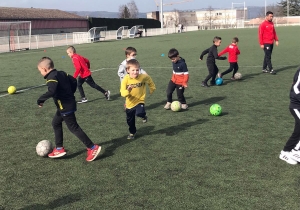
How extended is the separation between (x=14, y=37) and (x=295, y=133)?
36516mm

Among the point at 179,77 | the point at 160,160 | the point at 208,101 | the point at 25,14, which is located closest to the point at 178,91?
the point at 179,77

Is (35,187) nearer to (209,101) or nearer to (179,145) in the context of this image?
(179,145)

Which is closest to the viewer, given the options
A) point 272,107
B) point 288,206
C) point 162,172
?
point 288,206

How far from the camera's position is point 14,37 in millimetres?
36906

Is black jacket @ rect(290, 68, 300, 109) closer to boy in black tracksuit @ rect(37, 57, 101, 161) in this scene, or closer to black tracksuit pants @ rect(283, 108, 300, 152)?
black tracksuit pants @ rect(283, 108, 300, 152)

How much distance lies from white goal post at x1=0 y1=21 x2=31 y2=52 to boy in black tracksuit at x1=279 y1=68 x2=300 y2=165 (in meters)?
34.3

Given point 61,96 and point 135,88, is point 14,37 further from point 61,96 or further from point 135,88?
point 61,96

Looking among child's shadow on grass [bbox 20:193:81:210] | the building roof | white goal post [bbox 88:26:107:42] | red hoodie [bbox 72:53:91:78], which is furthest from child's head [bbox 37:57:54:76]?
the building roof

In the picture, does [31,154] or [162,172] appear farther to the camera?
[31,154]

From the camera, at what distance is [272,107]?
8562 millimetres

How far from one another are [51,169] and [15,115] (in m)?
4.05

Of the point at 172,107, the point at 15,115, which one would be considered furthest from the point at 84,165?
the point at 15,115

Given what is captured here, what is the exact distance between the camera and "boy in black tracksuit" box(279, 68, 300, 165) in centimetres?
497

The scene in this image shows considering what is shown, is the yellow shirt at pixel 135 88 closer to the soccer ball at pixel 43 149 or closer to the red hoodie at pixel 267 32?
the soccer ball at pixel 43 149
